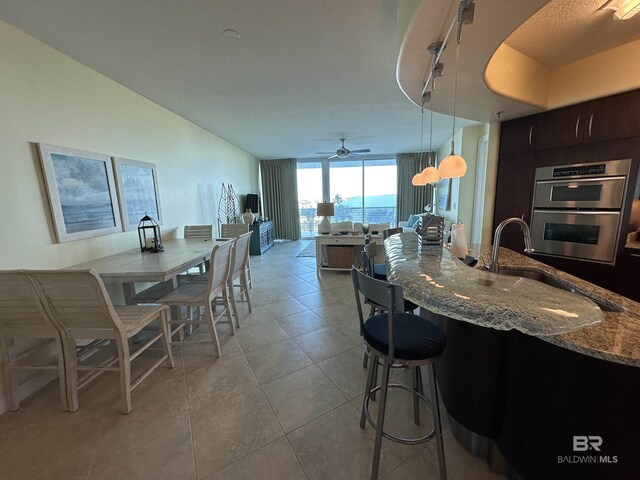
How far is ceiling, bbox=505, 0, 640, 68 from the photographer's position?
61.4 inches

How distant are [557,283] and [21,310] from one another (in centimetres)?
310

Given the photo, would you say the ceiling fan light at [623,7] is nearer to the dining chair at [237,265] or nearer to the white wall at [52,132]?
the dining chair at [237,265]

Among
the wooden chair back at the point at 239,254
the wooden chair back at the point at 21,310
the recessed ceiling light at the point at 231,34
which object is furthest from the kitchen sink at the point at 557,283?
the wooden chair back at the point at 21,310

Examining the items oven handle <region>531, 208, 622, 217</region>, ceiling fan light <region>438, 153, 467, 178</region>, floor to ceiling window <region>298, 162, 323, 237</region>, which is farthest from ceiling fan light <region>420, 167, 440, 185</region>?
floor to ceiling window <region>298, 162, 323, 237</region>

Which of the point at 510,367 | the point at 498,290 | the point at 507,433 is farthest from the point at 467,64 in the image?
the point at 507,433

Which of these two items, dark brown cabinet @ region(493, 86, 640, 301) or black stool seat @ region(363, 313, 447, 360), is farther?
dark brown cabinet @ region(493, 86, 640, 301)

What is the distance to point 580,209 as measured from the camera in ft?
7.72

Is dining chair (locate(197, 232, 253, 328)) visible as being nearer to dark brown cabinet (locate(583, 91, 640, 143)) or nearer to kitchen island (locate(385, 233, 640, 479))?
kitchen island (locate(385, 233, 640, 479))

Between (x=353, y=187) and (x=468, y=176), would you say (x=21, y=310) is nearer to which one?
(x=468, y=176)

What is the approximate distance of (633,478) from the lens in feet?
2.61

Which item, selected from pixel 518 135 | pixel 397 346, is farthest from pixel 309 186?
pixel 397 346

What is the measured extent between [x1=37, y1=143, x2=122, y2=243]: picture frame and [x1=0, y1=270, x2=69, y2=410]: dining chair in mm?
693

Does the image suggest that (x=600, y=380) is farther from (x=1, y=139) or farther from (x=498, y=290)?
(x=1, y=139)

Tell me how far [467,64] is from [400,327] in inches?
68.0
